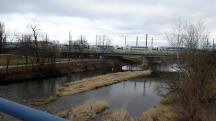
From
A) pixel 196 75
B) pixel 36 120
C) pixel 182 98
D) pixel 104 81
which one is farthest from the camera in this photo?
pixel 104 81

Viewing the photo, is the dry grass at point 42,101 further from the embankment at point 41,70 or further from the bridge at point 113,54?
the bridge at point 113,54

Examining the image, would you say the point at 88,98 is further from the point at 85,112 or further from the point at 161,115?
the point at 161,115

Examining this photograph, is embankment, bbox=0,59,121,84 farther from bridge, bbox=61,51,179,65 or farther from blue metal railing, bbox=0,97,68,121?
blue metal railing, bbox=0,97,68,121

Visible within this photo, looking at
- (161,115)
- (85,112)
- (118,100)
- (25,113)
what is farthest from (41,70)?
(25,113)

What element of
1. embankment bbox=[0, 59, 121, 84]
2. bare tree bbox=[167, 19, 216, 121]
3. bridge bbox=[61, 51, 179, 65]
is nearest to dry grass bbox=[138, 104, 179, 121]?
bare tree bbox=[167, 19, 216, 121]

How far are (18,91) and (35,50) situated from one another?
2551cm

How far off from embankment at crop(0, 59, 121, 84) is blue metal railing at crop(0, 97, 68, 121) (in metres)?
42.7

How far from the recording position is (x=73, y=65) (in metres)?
66.4

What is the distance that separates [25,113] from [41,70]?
5320 centimetres

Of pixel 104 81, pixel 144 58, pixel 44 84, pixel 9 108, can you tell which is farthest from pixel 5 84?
pixel 144 58

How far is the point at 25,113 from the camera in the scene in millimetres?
2162

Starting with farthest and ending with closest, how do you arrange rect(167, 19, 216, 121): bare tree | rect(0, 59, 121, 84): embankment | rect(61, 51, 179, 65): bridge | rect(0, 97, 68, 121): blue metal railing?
rect(61, 51, 179, 65): bridge → rect(0, 59, 121, 84): embankment → rect(167, 19, 216, 121): bare tree → rect(0, 97, 68, 121): blue metal railing

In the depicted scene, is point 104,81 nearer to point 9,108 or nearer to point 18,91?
point 18,91

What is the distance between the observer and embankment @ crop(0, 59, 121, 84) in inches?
1790
